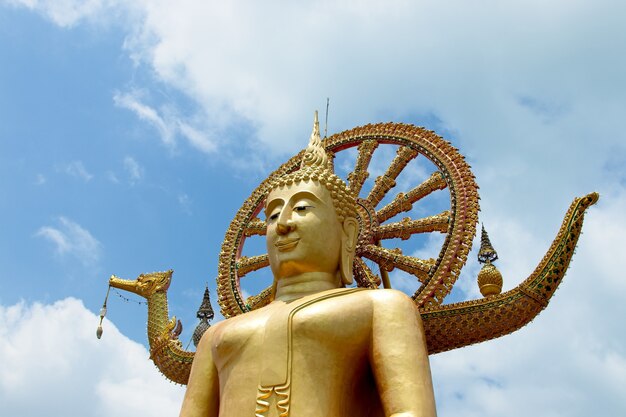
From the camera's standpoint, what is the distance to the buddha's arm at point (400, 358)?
4902 mm

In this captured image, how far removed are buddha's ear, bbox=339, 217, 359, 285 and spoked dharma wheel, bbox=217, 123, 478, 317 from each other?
3.65ft

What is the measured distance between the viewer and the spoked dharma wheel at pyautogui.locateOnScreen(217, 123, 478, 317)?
712 centimetres

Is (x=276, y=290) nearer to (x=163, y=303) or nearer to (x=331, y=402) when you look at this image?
(x=331, y=402)

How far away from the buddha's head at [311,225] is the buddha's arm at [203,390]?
0.86 meters

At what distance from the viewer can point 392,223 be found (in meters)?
7.84

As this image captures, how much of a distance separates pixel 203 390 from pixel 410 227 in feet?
9.34

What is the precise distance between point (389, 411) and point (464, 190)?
298 centimetres

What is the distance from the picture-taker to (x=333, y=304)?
→ 5465 millimetres

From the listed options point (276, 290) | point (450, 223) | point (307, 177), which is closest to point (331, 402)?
point (276, 290)

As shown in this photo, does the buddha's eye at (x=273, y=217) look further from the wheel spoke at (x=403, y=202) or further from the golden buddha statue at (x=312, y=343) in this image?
the wheel spoke at (x=403, y=202)

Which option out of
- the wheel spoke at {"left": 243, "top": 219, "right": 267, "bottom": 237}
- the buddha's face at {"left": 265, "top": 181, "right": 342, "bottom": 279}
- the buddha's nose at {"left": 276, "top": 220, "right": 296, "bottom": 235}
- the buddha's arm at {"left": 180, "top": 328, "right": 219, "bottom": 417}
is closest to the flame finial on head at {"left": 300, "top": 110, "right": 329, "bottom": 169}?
the buddha's face at {"left": 265, "top": 181, "right": 342, "bottom": 279}

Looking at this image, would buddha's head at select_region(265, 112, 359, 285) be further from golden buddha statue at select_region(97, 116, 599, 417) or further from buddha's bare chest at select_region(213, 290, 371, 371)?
buddha's bare chest at select_region(213, 290, 371, 371)

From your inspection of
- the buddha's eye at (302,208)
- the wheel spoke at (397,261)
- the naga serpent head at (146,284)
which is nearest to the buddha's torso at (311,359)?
the buddha's eye at (302,208)

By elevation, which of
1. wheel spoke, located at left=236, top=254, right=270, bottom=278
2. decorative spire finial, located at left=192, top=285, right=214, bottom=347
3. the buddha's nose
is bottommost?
the buddha's nose
